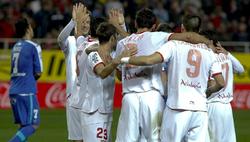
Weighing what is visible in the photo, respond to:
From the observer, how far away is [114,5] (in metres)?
24.2

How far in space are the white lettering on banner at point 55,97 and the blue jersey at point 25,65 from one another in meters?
7.91

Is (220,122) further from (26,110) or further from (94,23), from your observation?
(26,110)

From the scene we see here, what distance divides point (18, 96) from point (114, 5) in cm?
1173

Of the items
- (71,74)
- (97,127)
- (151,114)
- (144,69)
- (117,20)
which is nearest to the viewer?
(151,114)

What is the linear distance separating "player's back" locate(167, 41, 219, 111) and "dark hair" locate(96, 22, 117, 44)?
985mm

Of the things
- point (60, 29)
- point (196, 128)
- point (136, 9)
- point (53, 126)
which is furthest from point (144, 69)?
point (136, 9)

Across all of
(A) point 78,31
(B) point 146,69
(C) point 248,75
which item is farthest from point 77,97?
(C) point 248,75

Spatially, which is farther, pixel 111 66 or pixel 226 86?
pixel 226 86

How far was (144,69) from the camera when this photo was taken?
10.0 m

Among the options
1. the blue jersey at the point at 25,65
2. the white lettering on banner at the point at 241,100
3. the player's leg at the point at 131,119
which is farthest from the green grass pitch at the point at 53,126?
the player's leg at the point at 131,119

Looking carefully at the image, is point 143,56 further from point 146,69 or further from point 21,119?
point 21,119

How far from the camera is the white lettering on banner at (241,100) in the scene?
2136 cm

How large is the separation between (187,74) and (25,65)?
3763 mm

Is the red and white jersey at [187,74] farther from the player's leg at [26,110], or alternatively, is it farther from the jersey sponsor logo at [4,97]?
the jersey sponsor logo at [4,97]
